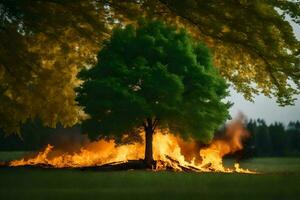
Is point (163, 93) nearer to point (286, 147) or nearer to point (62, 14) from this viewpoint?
point (62, 14)

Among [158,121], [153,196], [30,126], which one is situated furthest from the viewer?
[30,126]

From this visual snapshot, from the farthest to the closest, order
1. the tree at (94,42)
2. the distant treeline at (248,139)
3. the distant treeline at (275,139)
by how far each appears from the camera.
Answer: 1. the distant treeline at (275,139)
2. the distant treeline at (248,139)
3. the tree at (94,42)

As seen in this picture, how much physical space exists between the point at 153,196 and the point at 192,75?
18.5 meters

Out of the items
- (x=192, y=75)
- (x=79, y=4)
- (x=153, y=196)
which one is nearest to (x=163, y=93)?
(x=192, y=75)

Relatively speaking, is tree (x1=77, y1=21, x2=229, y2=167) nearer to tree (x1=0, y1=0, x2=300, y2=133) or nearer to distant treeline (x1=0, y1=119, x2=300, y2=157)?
tree (x1=0, y1=0, x2=300, y2=133)

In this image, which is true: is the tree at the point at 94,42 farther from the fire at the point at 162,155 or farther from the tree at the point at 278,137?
the tree at the point at 278,137

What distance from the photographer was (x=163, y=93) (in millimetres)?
32312

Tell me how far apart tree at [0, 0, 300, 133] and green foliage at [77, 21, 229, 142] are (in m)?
1.64

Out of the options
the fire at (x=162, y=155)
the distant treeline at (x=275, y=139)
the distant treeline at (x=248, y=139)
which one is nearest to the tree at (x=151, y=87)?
the fire at (x=162, y=155)

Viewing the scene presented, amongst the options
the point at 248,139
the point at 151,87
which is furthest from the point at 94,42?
the point at 248,139

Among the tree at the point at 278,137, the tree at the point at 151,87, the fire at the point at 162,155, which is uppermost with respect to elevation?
the tree at the point at 278,137

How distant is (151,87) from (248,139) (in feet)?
86.5

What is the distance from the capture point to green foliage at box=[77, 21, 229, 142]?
32.3 meters

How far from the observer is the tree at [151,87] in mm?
32312
